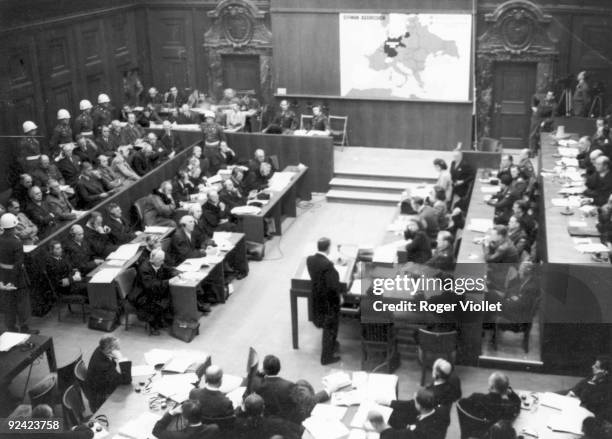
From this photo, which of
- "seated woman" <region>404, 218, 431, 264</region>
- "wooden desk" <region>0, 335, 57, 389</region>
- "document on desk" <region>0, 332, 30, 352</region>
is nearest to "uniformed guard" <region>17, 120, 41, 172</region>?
"document on desk" <region>0, 332, 30, 352</region>

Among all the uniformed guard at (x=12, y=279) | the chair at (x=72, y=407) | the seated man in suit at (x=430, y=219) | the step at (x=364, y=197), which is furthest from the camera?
the step at (x=364, y=197)

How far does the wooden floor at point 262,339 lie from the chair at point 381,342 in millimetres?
175

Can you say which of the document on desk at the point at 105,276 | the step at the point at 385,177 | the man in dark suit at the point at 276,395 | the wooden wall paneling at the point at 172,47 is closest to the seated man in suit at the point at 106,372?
the man in dark suit at the point at 276,395

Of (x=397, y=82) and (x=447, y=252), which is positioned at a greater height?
(x=397, y=82)

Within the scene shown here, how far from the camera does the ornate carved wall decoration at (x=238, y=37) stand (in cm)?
1938

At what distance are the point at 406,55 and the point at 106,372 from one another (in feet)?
39.9

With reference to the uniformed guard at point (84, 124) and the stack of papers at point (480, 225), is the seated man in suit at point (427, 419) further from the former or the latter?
the uniformed guard at point (84, 124)

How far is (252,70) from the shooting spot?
65.8 feet

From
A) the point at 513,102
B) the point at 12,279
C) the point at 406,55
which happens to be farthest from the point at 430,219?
the point at 513,102

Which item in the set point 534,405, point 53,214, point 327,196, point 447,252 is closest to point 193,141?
point 327,196

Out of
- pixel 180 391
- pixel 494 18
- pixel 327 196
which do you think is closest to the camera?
pixel 180 391

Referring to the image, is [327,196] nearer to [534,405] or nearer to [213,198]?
[213,198]

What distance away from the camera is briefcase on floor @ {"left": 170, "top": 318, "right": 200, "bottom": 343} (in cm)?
1042

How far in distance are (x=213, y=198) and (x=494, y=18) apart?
8.59m
